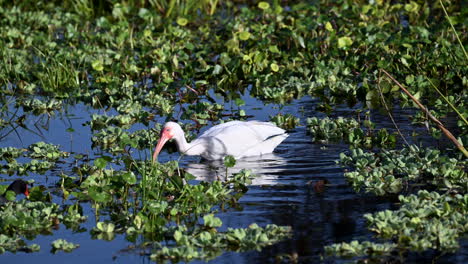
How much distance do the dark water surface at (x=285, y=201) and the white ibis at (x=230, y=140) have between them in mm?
120

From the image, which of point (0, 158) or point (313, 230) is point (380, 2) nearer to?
point (0, 158)

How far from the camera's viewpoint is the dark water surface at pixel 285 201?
6.54 m

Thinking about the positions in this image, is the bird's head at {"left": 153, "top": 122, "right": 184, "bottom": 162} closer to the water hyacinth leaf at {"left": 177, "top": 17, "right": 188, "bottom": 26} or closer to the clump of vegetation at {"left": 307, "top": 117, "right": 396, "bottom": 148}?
the clump of vegetation at {"left": 307, "top": 117, "right": 396, "bottom": 148}

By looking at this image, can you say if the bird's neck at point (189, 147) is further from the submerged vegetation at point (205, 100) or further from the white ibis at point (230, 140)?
the submerged vegetation at point (205, 100)

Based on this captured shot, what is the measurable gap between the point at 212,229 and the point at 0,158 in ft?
10.4

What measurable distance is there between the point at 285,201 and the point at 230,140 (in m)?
1.80

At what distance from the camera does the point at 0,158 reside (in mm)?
9258

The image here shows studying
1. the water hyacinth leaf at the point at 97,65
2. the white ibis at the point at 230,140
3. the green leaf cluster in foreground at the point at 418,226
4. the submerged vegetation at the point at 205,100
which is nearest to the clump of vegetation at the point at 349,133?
the submerged vegetation at the point at 205,100

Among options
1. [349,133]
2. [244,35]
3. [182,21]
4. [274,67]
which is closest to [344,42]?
[274,67]

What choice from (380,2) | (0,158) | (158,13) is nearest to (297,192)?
(0,158)

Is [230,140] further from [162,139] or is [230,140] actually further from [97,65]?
[97,65]

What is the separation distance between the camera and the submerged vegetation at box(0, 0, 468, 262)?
6852 millimetres

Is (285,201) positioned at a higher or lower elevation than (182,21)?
lower

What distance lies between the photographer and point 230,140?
9383 mm
